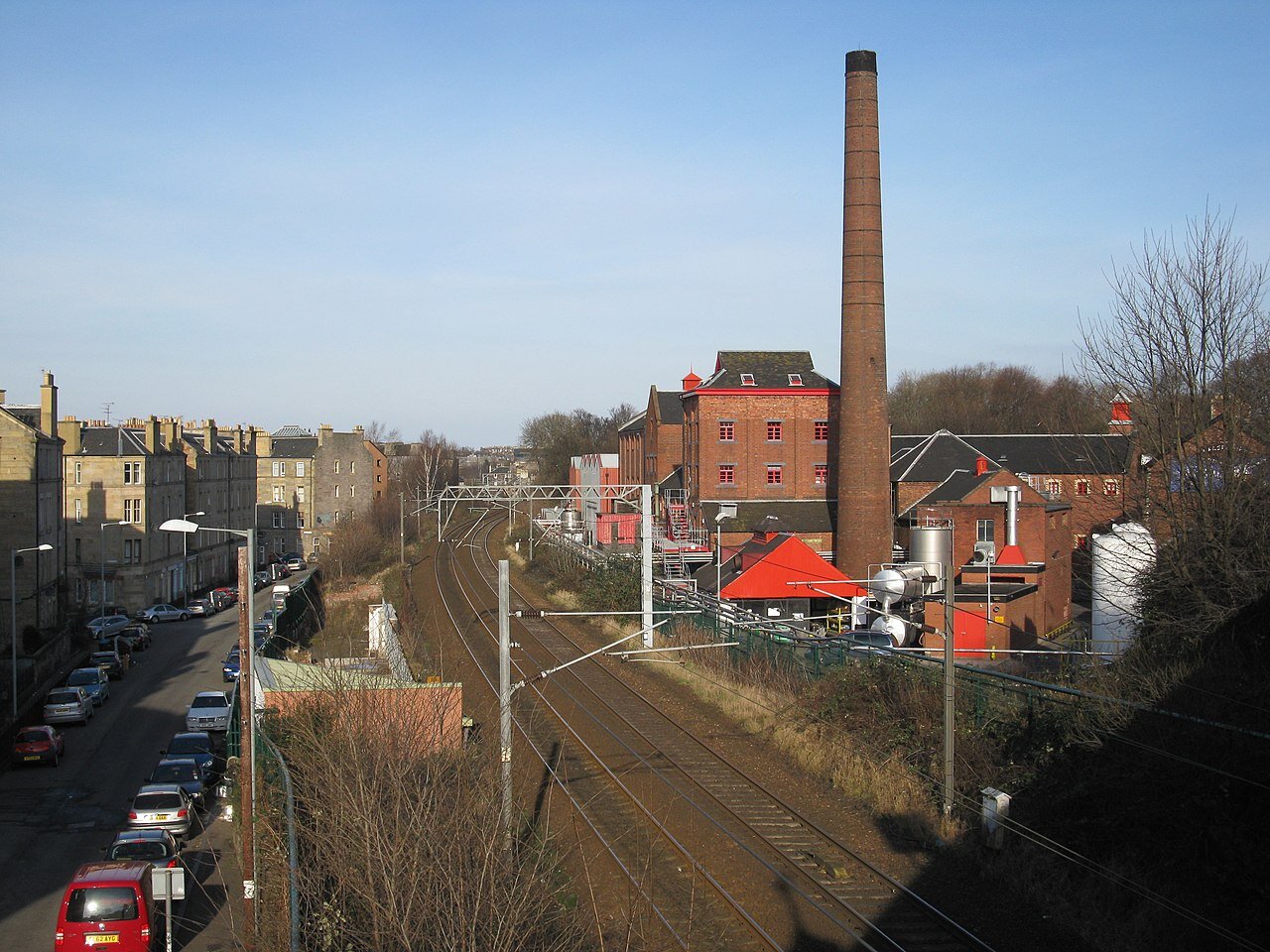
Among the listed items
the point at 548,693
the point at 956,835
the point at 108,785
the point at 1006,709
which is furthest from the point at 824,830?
the point at 108,785

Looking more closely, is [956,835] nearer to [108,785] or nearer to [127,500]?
[108,785]

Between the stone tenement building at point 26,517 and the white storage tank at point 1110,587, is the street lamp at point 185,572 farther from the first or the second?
the white storage tank at point 1110,587

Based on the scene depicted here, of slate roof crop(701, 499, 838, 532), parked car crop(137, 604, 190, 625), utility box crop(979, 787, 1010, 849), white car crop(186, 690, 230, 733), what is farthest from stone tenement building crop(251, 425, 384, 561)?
utility box crop(979, 787, 1010, 849)

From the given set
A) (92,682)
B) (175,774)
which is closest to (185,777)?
(175,774)

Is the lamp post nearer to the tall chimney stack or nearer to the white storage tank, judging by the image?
the white storage tank

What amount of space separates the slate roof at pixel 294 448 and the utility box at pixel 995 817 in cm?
6966

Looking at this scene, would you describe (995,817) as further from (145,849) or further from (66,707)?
(66,707)

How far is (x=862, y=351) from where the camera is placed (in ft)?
127

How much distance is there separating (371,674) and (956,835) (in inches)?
364

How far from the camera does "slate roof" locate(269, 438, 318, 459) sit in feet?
258

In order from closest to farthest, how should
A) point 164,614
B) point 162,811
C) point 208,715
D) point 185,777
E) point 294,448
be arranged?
point 162,811, point 185,777, point 208,715, point 164,614, point 294,448

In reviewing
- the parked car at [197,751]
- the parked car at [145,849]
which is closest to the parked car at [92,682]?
the parked car at [197,751]

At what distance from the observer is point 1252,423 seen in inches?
817

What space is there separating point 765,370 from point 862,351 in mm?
12790
